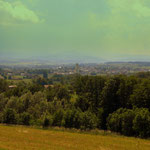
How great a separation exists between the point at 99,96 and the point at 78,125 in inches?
685

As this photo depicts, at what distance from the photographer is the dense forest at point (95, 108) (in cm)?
2942

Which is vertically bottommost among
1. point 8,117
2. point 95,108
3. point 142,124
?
point 95,108

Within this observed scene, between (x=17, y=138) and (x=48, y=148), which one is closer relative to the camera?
(x=48, y=148)

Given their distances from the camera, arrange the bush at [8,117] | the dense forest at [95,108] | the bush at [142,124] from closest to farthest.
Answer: the bush at [142,124] → the dense forest at [95,108] → the bush at [8,117]

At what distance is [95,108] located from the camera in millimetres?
44844

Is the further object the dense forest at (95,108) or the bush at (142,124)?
the dense forest at (95,108)

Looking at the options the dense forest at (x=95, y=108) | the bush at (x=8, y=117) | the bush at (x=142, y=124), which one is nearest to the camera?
the bush at (x=142, y=124)

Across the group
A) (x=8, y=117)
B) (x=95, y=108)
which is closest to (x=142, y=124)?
(x=95, y=108)

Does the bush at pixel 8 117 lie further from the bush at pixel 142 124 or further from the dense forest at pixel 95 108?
the bush at pixel 142 124

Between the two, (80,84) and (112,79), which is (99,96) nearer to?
Result: (112,79)

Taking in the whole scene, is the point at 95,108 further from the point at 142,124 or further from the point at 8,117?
the point at 8,117

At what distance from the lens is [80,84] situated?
187ft

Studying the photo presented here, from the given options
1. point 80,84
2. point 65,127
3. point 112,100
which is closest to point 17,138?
point 65,127

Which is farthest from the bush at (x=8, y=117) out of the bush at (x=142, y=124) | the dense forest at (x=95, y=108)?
the bush at (x=142, y=124)
